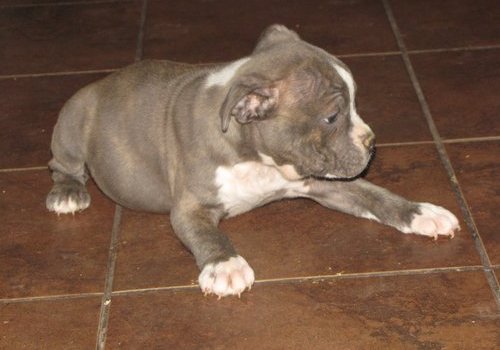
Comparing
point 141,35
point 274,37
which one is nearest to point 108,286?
point 274,37

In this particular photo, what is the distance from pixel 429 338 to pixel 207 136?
3.81ft

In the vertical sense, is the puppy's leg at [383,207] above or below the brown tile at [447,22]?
above

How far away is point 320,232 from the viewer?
4.00 metres

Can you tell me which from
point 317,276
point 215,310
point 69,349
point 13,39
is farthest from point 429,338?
point 13,39

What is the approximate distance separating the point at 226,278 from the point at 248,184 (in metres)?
0.43

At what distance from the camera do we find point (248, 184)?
3814 millimetres

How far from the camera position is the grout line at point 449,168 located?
3.66 meters

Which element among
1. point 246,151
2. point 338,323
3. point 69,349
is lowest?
point 69,349

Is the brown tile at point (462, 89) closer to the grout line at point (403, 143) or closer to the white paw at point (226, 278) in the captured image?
the grout line at point (403, 143)

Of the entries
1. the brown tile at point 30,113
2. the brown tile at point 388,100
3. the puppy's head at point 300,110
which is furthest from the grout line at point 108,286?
the brown tile at point 388,100

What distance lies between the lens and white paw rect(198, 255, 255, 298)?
3.57 metres

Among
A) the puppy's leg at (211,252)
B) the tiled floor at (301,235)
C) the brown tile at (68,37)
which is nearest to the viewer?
the tiled floor at (301,235)

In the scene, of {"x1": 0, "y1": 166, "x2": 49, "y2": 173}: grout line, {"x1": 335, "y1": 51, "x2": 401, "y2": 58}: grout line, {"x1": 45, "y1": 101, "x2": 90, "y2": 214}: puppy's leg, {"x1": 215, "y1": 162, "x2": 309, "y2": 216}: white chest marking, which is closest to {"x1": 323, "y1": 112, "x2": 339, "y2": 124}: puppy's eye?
{"x1": 215, "y1": 162, "x2": 309, "y2": 216}: white chest marking

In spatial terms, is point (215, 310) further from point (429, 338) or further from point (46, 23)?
point (46, 23)
